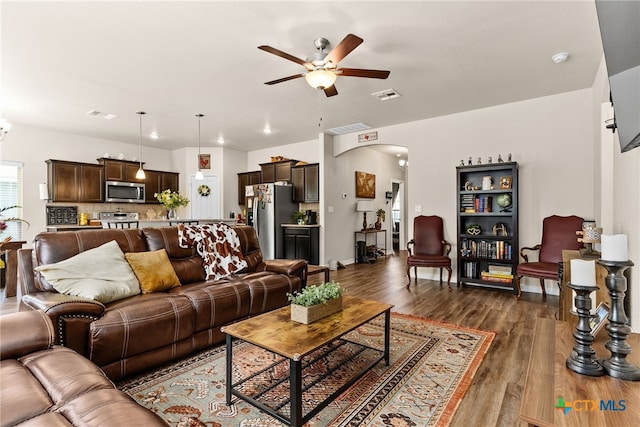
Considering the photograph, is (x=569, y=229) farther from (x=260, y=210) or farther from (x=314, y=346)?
(x=260, y=210)

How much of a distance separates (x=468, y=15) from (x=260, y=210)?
17.1ft

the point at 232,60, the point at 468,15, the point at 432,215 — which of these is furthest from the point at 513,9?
the point at 432,215

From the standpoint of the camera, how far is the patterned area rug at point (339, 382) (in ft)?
5.95

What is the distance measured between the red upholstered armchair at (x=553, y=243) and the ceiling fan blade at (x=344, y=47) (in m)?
3.34

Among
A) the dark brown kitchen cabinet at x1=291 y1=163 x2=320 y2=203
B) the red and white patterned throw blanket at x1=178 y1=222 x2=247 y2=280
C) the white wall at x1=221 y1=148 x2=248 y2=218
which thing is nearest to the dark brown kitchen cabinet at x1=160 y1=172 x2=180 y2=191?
the white wall at x1=221 y1=148 x2=248 y2=218

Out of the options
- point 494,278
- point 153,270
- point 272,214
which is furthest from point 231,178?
point 494,278

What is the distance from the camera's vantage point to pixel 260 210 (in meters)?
6.93

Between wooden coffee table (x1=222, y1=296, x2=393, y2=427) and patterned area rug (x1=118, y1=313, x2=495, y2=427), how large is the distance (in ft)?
0.21

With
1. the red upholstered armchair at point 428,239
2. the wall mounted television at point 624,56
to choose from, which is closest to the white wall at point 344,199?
the red upholstered armchair at point 428,239

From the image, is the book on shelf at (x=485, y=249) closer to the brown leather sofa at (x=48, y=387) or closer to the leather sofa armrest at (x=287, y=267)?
the leather sofa armrest at (x=287, y=267)

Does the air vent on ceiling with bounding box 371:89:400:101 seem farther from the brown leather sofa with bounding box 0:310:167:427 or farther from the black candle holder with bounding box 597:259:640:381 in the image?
the brown leather sofa with bounding box 0:310:167:427

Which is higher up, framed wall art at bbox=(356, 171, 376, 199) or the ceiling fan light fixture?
the ceiling fan light fixture

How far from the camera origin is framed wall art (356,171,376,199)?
24.6 feet

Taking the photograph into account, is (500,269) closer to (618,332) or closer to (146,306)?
(618,332)
